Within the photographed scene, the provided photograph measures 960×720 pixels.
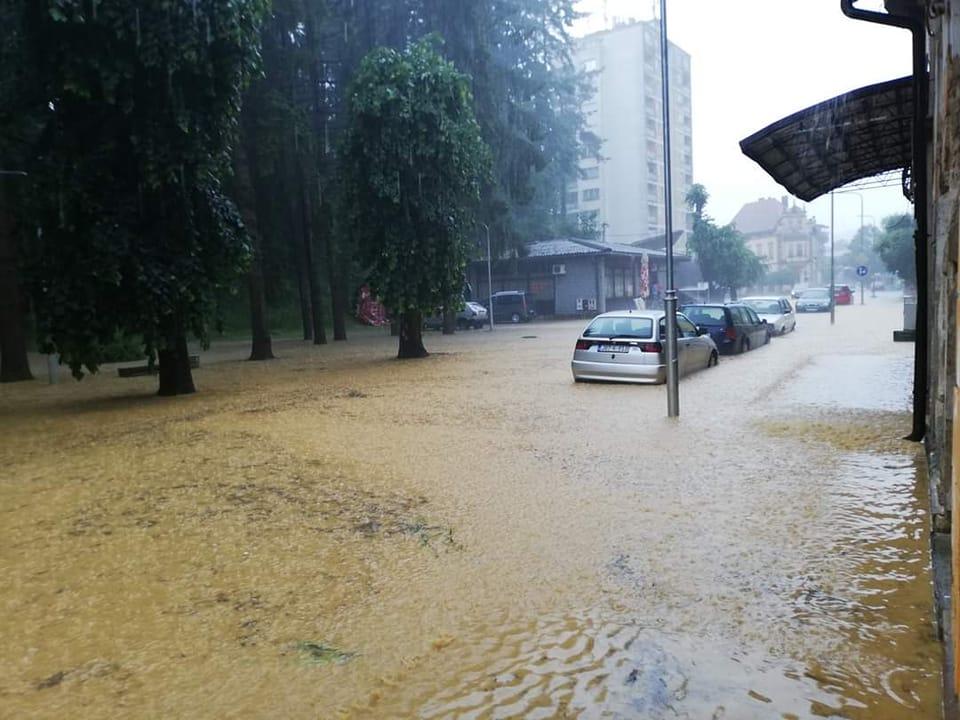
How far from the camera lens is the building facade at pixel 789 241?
105 m

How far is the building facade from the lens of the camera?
105125 mm

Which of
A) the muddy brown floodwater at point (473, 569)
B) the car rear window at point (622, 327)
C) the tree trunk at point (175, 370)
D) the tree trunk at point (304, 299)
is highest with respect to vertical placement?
the tree trunk at point (304, 299)

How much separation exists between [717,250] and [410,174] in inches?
1862

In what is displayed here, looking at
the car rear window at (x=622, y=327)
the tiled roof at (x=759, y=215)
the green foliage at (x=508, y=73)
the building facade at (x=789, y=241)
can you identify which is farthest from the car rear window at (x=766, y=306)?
the tiled roof at (x=759, y=215)

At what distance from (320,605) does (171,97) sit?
10.8 m

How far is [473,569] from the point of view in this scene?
5.20 metres

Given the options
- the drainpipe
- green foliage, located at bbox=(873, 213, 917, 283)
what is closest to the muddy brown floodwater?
the drainpipe

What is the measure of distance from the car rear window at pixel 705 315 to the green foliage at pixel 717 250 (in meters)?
43.4

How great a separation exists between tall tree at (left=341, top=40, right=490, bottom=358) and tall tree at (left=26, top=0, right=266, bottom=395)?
19.1 ft

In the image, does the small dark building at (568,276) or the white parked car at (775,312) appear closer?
the white parked car at (775,312)

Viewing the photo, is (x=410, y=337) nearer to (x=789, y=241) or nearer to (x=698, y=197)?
(x=698, y=197)

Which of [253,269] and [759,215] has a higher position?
[759,215]

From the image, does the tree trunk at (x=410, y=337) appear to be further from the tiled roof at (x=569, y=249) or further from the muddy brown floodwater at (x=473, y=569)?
the tiled roof at (x=569, y=249)

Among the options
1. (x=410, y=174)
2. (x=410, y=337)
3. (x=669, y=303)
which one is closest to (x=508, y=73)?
(x=410, y=174)
